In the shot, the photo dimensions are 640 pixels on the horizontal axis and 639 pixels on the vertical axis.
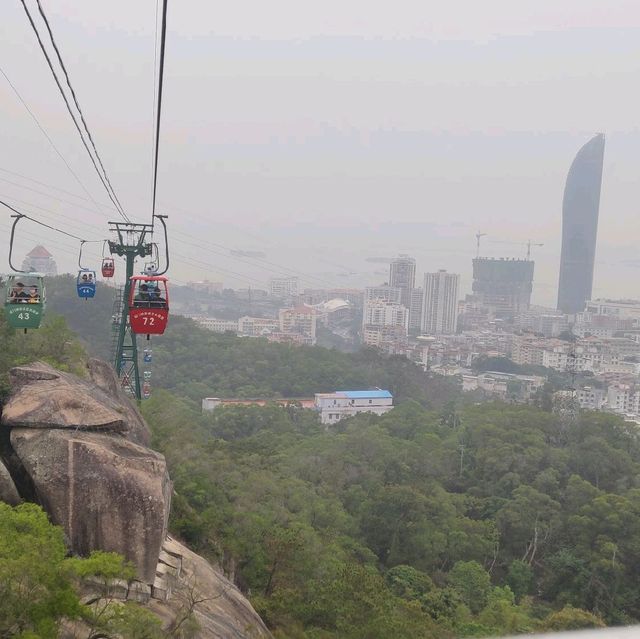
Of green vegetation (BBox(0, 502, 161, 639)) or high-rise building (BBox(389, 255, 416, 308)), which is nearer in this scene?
green vegetation (BBox(0, 502, 161, 639))

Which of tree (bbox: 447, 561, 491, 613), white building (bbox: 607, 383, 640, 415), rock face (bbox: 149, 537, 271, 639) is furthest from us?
white building (bbox: 607, 383, 640, 415)

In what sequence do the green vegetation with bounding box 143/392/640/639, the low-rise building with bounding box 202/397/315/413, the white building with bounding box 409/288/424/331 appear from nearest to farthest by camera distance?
the green vegetation with bounding box 143/392/640/639
the low-rise building with bounding box 202/397/315/413
the white building with bounding box 409/288/424/331

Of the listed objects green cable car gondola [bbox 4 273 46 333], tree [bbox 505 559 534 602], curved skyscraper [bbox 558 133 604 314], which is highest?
curved skyscraper [bbox 558 133 604 314]

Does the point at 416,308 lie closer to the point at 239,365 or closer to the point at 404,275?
the point at 404,275

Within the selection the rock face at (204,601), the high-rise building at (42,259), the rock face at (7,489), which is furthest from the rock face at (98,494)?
the high-rise building at (42,259)

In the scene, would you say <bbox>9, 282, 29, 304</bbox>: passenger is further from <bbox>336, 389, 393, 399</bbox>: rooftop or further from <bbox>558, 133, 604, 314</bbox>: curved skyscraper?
<bbox>558, 133, 604, 314</bbox>: curved skyscraper

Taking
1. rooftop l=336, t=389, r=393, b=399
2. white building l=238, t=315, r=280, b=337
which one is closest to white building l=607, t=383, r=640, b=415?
rooftop l=336, t=389, r=393, b=399
